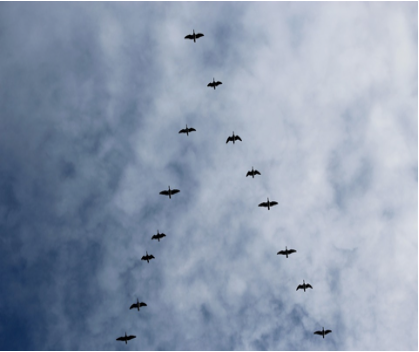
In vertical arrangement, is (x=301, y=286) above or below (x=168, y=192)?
below

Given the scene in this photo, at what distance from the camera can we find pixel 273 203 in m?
170

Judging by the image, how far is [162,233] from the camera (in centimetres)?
17500

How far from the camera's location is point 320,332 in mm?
175625

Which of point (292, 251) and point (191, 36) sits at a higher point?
point (191, 36)

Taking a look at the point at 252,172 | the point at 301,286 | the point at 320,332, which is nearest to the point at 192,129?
the point at 252,172

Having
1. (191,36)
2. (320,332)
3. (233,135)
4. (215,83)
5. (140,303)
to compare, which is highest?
(191,36)

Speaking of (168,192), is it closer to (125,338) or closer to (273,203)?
(273,203)

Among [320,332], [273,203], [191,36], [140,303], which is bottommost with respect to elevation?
[320,332]

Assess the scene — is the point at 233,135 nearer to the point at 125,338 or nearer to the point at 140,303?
the point at 140,303

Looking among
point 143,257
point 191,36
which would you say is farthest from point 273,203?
point 191,36

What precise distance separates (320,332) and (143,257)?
217 feet

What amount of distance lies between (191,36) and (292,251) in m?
80.5

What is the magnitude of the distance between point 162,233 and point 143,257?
36.5ft

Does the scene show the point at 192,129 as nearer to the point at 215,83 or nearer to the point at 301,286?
the point at 215,83
